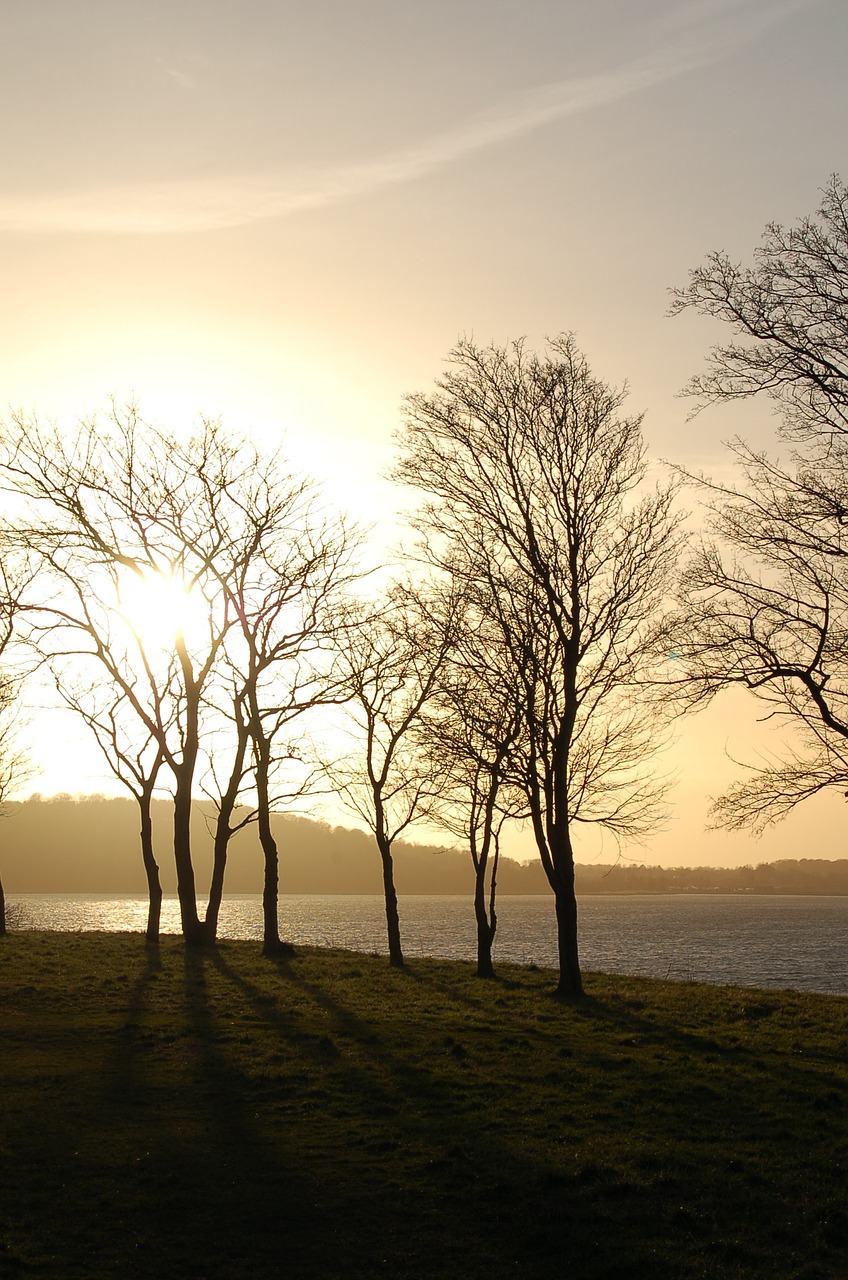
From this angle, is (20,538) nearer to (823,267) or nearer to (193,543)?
(193,543)

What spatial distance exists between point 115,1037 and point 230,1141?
634cm

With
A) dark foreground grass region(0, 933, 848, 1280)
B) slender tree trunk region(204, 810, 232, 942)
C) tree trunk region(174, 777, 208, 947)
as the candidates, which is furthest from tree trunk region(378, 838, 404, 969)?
dark foreground grass region(0, 933, 848, 1280)

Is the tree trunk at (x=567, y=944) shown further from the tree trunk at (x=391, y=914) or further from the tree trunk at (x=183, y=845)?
the tree trunk at (x=183, y=845)

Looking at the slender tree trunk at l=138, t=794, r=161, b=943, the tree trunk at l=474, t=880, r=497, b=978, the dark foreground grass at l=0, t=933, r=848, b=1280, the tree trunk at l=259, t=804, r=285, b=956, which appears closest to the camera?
the dark foreground grass at l=0, t=933, r=848, b=1280

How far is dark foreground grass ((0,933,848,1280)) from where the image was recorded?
29.7 ft

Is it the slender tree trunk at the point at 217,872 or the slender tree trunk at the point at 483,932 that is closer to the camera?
the slender tree trunk at the point at 483,932

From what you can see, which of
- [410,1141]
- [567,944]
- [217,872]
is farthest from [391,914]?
[410,1141]

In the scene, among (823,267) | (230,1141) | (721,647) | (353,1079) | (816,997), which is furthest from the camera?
(816,997)

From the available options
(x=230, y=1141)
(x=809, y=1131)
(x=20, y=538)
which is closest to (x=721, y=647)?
(x=809, y=1131)

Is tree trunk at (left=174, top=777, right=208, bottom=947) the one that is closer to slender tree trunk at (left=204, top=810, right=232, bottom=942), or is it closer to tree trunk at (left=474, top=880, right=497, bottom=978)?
slender tree trunk at (left=204, top=810, right=232, bottom=942)

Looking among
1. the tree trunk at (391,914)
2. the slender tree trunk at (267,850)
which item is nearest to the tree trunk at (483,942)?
the tree trunk at (391,914)

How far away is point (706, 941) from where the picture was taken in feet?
268

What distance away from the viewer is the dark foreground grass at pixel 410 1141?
9039 millimetres

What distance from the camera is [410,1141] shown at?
12031mm
